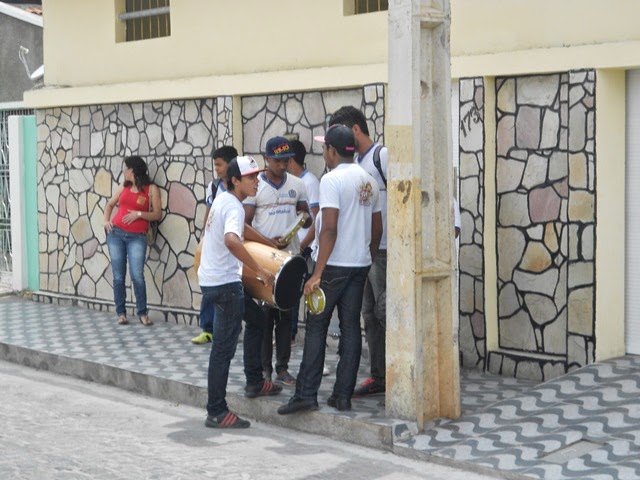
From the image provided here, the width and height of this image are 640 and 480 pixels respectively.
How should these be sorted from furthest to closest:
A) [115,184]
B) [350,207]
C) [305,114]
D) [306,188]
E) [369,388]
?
[115,184]
[305,114]
[306,188]
[369,388]
[350,207]

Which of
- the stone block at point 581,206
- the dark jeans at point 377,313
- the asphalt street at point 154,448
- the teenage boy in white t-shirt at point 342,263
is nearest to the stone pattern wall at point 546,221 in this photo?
the stone block at point 581,206

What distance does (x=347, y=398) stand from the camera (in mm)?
8539

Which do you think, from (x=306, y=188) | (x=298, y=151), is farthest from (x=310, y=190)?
(x=298, y=151)

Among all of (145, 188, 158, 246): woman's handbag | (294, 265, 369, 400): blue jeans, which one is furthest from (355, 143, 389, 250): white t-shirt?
(145, 188, 158, 246): woman's handbag

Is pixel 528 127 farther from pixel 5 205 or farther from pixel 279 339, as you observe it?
pixel 5 205

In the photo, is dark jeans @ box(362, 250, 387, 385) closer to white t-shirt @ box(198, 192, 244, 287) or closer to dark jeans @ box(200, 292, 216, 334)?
white t-shirt @ box(198, 192, 244, 287)

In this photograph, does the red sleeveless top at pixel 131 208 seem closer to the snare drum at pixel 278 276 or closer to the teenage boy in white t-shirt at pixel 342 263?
the snare drum at pixel 278 276

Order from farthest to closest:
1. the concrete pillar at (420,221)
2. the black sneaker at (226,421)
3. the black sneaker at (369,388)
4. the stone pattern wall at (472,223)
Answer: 1. the stone pattern wall at (472,223)
2. the black sneaker at (369,388)
3. the black sneaker at (226,421)
4. the concrete pillar at (420,221)

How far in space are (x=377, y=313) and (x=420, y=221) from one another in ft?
3.34

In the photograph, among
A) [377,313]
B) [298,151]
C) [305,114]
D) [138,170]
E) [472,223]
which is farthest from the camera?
[138,170]

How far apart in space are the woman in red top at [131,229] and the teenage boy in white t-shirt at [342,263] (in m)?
4.50

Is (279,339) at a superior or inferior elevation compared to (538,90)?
inferior

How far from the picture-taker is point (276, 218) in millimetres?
9586

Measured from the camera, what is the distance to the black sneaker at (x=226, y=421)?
28.5 feet
